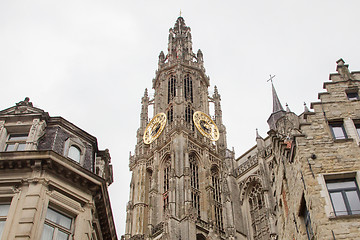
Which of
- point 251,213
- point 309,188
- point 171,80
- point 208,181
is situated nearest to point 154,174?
point 208,181

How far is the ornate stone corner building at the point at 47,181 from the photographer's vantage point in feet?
42.0

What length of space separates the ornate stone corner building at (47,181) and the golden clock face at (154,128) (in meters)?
36.4

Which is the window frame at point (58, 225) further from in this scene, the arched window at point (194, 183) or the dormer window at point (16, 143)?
the arched window at point (194, 183)

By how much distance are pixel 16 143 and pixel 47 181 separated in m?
2.24

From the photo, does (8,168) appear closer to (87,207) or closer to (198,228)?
(87,207)

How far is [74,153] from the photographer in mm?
15695

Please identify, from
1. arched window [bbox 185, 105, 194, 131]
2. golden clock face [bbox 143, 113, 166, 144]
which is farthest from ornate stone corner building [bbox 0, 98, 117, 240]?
arched window [bbox 185, 105, 194, 131]

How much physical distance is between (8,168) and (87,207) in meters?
2.71

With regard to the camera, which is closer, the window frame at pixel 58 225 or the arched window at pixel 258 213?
the window frame at pixel 58 225

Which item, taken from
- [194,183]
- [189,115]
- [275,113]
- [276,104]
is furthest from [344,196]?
[189,115]

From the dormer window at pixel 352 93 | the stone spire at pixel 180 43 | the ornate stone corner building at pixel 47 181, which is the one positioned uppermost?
the stone spire at pixel 180 43

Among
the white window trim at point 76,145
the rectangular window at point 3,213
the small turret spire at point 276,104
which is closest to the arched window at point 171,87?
Result: the small turret spire at point 276,104

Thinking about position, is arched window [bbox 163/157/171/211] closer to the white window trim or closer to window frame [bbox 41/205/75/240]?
the white window trim

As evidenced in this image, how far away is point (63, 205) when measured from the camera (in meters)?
13.7
